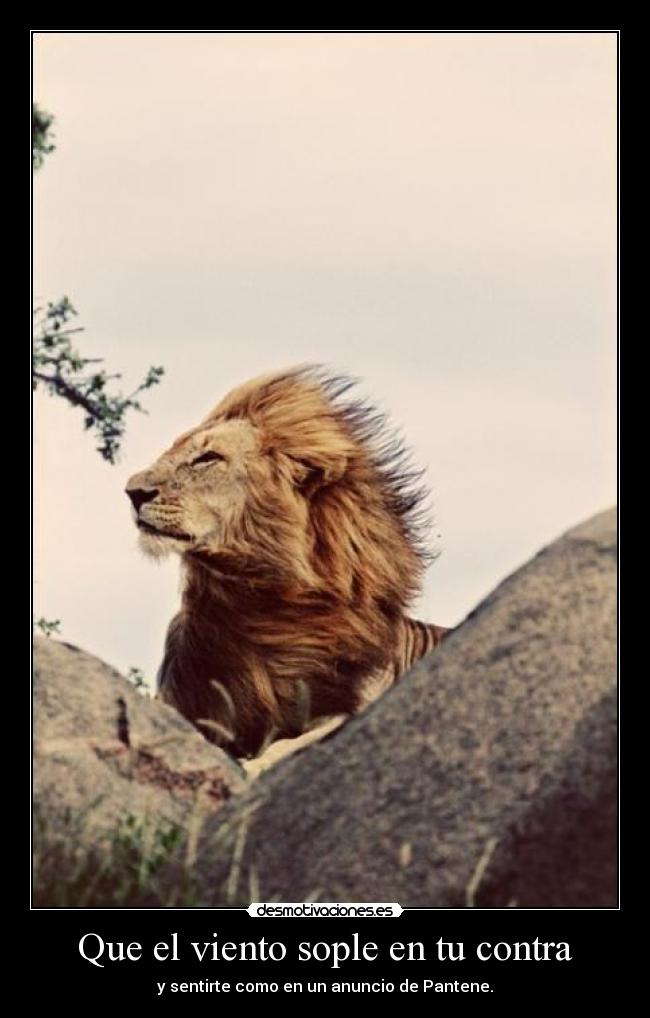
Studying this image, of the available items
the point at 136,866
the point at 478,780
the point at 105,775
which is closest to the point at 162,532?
the point at 105,775

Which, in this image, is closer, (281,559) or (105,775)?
(105,775)

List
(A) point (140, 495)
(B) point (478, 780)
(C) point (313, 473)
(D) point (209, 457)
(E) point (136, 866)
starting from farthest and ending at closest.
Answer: (C) point (313, 473)
(D) point (209, 457)
(A) point (140, 495)
(E) point (136, 866)
(B) point (478, 780)

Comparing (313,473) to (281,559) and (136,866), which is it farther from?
(136,866)

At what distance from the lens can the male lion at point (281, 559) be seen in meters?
10.5

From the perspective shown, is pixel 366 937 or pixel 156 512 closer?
pixel 366 937

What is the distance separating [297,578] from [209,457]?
2.77ft

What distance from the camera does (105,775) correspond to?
7.16 metres

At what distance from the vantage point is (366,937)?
5996 millimetres

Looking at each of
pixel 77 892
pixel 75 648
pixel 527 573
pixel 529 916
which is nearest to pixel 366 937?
pixel 529 916

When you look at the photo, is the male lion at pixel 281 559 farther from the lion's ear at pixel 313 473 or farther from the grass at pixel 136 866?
the grass at pixel 136 866

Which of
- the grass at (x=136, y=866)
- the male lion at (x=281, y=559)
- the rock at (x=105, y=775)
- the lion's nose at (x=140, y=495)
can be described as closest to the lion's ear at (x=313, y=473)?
the male lion at (x=281, y=559)

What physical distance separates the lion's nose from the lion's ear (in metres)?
0.86
